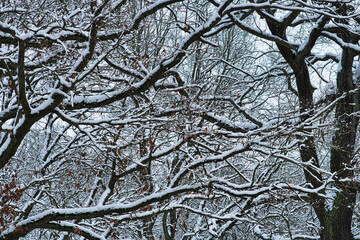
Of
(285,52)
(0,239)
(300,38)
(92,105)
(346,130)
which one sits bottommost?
(0,239)

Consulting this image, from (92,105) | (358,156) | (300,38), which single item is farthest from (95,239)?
(300,38)

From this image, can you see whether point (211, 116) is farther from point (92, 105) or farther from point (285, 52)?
point (92, 105)

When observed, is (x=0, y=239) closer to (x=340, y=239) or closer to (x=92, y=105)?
(x=92, y=105)

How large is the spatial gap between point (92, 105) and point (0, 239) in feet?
7.72

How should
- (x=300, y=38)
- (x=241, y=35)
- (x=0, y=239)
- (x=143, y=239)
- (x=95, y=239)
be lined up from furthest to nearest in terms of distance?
(x=241, y=35)
(x=300, y=38)
(x=143, y=239)
(x=95, y=239)
(x=0, y=239)

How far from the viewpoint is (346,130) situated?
23.9ft

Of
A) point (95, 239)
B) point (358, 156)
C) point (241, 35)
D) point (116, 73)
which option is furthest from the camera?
point (241, 35)

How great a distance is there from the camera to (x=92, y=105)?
5.12 metres

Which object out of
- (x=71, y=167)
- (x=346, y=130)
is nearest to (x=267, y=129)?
(x=346, y=130)

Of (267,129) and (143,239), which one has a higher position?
(267,129)

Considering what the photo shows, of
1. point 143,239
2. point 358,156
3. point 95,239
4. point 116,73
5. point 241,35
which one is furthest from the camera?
point 241,35

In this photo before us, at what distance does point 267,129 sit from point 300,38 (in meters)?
4.69

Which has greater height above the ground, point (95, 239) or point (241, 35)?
point (241, 35)

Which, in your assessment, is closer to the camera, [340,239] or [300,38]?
[340,239]
